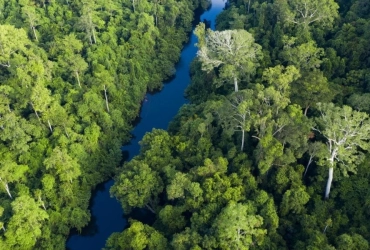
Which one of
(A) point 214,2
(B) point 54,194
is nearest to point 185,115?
(B) point 54,194

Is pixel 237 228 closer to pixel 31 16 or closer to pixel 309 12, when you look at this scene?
pixel 309 12

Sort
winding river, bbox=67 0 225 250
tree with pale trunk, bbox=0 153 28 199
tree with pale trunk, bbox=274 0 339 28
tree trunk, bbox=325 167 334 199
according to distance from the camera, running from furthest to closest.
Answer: tree with pale trunk, bbox=274 0 339 28 < winding river, bbox=67 0 225 250 < tree with pale trunk, bbox=0 153 28 199 < tree trunk, bbox=325 167 334 199

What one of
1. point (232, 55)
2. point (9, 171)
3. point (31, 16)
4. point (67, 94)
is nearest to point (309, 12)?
point (232, 55)

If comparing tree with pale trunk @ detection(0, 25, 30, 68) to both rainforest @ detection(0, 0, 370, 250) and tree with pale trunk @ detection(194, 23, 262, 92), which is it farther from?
tree with pale trunk @ detection(194, 23, 262, 92)

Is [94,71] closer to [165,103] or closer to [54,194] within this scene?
[165,103]

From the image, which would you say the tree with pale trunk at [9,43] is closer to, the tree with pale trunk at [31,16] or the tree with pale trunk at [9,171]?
the tree with pale trunk at [31,16]

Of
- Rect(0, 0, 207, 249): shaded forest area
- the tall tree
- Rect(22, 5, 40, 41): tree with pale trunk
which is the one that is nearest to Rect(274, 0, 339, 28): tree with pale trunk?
Rect(0, 0, 207, 249): shaded forest area

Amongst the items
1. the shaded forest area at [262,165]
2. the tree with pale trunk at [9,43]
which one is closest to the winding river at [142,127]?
the shaded forest area at [262,165]
